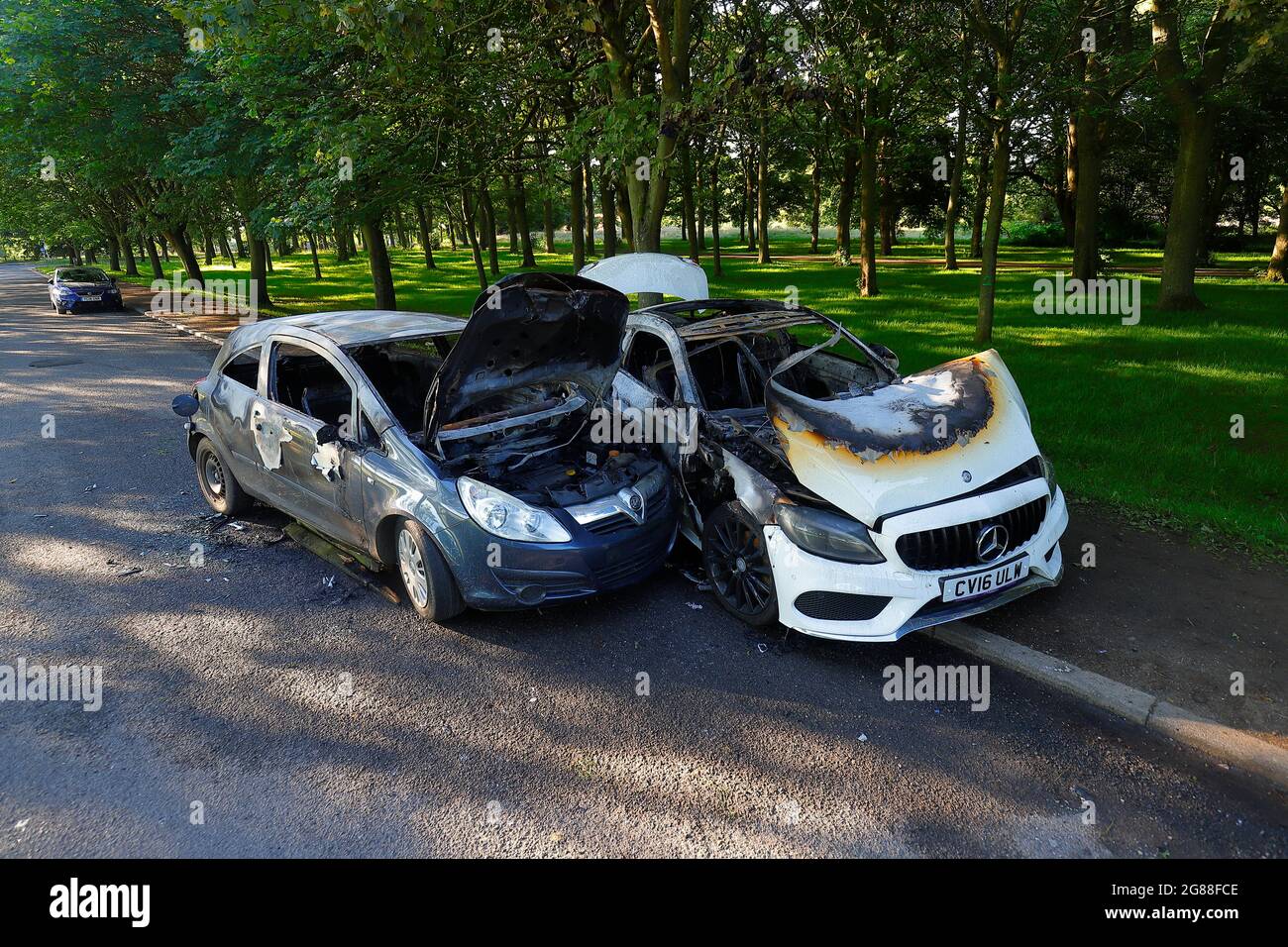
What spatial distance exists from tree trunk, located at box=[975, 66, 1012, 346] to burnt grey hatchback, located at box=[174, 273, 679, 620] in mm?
7128

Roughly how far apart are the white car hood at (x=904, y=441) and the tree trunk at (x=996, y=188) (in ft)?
20.4

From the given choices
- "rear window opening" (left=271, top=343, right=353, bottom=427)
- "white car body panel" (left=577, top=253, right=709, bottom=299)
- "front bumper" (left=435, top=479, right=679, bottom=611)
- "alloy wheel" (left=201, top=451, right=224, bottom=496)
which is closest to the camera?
"front bumper" (left=435, top=479, right=679, bottom=611)

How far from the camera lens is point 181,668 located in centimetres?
429

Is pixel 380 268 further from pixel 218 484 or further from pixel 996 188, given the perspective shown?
pixel 996 188

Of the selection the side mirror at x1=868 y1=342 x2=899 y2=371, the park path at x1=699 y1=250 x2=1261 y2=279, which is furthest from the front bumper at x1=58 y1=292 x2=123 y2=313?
the side mirror at x1=868 y1=342 x2=899 y2=371

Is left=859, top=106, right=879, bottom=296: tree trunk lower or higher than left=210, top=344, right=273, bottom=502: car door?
higher

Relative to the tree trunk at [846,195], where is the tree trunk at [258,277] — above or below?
below

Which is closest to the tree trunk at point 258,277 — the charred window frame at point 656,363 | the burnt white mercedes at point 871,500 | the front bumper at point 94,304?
the front bumper at point 94,304

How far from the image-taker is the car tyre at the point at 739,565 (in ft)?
14.7

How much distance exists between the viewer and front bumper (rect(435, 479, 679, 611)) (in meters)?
4.38

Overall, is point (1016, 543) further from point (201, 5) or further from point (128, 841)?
point (201, 5)

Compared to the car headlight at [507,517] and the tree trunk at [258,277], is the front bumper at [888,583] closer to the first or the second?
the car headlight at [507,517]
